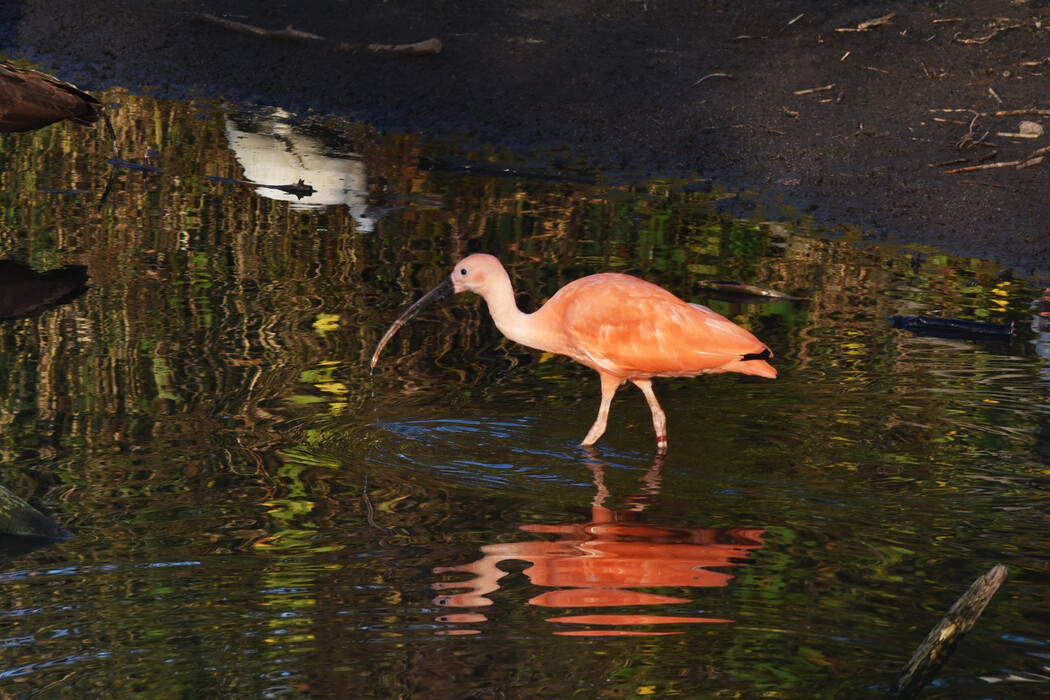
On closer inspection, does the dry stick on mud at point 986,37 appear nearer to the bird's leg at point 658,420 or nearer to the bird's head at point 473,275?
the bird's leg at point 658,420

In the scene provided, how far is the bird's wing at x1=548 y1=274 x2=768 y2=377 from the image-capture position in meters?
5.66

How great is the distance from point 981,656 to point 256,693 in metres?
1.91

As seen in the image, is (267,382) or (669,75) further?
(669,75)

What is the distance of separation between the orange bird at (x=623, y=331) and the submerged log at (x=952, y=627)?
2.39 meters

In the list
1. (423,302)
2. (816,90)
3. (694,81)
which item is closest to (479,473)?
(423,302)

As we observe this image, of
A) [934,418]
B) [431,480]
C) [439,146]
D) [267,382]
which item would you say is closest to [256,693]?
[431,480]

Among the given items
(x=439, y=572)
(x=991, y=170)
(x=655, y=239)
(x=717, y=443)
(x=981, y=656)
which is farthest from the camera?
(x=991, y=170)

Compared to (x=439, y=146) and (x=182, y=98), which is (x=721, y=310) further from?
(x=182, y=98)

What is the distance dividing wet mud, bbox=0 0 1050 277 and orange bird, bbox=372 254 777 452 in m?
3.67

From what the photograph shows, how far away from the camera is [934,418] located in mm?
5902

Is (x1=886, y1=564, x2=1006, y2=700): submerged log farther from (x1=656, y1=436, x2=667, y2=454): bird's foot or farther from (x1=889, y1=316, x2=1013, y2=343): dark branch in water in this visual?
(x1=889, y1=316, x2=1013, y2=343): dark branch in water

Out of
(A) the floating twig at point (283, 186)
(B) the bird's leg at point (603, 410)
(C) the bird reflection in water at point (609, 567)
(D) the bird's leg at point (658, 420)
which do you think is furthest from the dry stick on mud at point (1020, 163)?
(C) the bird reflection in water at point (609, 567)

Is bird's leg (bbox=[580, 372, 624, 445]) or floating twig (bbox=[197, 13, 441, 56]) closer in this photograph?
bird's leg (bbox=[580, 372, 624, 445])

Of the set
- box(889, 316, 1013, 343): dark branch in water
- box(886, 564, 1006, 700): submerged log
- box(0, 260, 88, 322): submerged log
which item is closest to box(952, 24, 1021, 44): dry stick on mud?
box(889, 316, 1013, 343): dark branch in water
